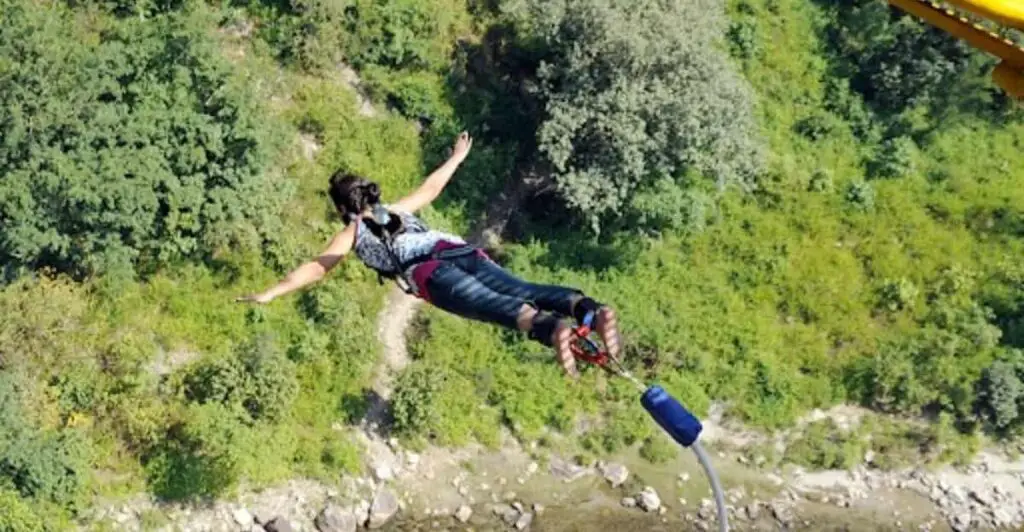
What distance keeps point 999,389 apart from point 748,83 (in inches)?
253

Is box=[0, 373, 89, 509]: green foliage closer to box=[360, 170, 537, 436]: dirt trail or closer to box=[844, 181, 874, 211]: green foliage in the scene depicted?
box=[360, 170, 537, 436]: dirt trail

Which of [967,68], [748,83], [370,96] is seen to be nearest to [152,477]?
[370,96]

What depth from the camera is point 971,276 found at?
68.3 feet

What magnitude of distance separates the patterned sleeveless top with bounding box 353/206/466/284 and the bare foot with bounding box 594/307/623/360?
4.58 ft

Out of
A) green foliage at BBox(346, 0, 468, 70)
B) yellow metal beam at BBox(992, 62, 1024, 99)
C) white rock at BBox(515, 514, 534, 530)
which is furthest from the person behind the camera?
green foliage at BBox(346, 0, 468, 70)

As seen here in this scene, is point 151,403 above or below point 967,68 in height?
below

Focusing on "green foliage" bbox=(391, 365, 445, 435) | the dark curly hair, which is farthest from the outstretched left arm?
"green foliage" bbox=(391, 365, 445, 435)

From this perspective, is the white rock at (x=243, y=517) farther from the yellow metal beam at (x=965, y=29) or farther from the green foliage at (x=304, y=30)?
the yellow metal beam at (x=965, y=29)

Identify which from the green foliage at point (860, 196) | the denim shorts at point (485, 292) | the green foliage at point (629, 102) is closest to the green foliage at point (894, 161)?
the green foliage at point (860, 196)

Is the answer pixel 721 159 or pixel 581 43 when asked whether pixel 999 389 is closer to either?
pixel 721 159

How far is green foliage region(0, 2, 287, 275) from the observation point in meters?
16.6

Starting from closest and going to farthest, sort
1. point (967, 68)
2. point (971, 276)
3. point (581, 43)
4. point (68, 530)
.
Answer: point (68, 530), point (581, 43), point (971, 276), point (967, 68)

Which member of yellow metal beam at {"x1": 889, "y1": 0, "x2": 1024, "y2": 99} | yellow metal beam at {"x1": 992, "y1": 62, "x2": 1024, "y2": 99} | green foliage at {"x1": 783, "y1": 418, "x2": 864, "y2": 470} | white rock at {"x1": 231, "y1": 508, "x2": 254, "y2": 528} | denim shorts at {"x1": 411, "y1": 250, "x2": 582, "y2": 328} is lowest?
white rock at {"x1": 231, "y1": 508, "x2": 254, "y2": 528}

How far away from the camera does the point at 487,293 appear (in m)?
9.41
